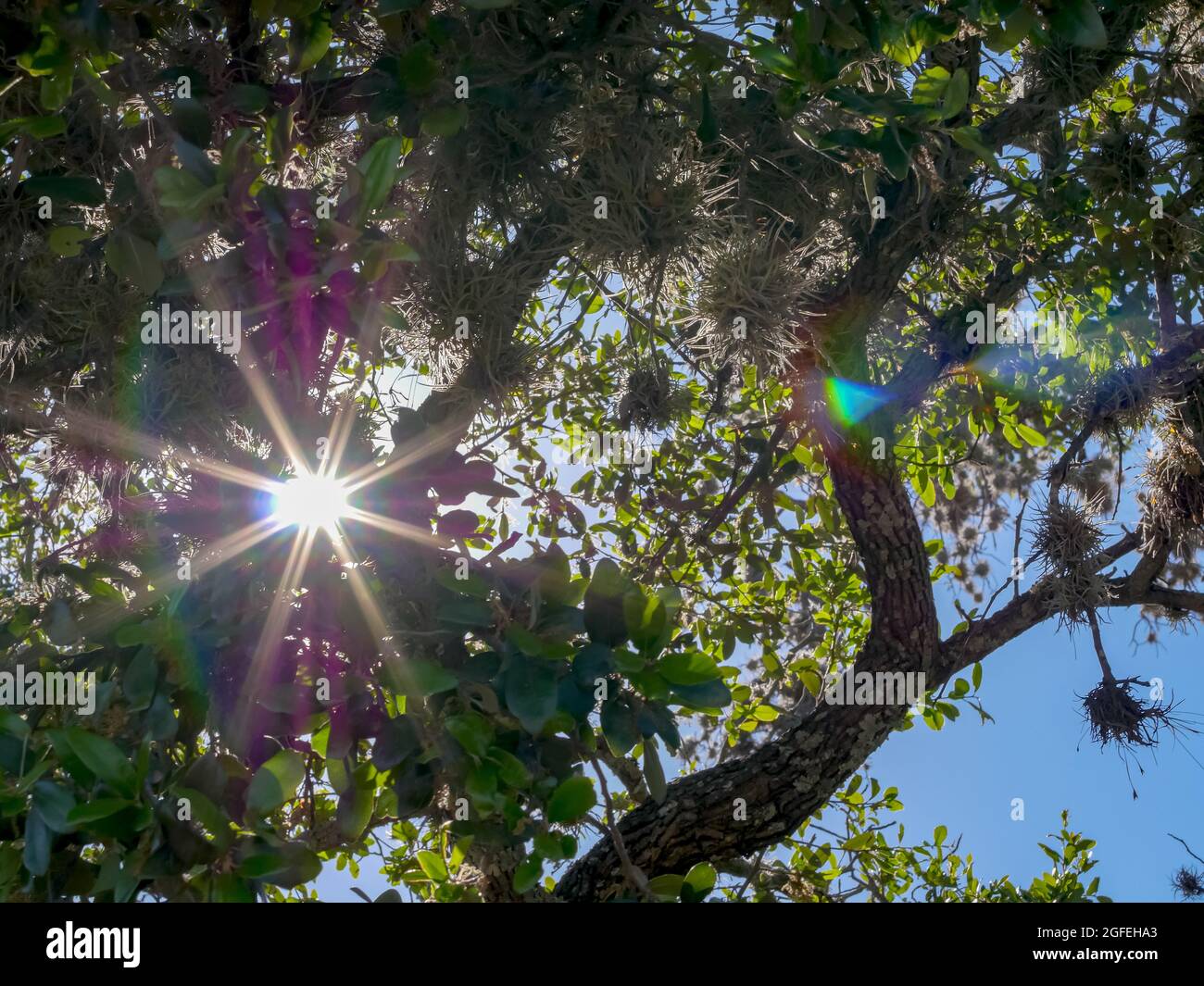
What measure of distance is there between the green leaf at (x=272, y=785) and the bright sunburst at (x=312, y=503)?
411 millimetres

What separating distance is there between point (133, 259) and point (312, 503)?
50 centimetres

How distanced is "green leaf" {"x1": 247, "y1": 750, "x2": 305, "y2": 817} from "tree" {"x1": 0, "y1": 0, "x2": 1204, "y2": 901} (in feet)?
0.03

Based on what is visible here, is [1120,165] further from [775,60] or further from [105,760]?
[105,760]

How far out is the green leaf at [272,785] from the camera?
135 centimetres

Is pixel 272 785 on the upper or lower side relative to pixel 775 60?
lower

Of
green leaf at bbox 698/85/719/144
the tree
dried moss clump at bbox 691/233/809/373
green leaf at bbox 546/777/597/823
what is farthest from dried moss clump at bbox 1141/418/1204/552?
green leaf at bbox 546/777/597/823

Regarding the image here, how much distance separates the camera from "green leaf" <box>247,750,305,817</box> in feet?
4.42

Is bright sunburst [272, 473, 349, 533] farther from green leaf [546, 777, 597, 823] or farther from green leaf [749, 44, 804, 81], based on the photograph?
green leaf [749, 44, 804, 81]

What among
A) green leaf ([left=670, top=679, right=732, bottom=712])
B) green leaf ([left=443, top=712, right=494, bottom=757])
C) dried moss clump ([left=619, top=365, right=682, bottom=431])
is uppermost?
dried moss clump ([left=619, top=365, right=682, bottom=431])

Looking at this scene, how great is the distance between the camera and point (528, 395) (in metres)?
2.38

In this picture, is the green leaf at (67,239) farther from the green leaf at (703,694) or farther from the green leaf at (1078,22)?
the green leaf at (1078,22)

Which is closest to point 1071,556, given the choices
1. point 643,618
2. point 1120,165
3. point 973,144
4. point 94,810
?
point 1120,165
